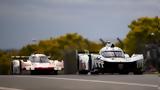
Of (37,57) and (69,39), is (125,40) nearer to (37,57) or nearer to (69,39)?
(69,39)

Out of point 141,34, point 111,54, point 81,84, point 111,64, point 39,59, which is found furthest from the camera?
point 141,34

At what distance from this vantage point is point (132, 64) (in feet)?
116

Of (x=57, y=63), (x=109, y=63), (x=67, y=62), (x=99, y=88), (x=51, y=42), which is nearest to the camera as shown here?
(x=99, y=88)

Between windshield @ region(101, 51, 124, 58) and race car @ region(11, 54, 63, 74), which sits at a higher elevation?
windshield @ region(101, 51, 124, 58)

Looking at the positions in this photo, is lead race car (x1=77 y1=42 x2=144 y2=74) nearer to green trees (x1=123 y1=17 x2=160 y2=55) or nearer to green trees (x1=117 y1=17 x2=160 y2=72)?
green trees (x1=117 y1=17 x2=160 y2=72)

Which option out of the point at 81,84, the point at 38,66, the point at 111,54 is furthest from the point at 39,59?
the point at 81,84

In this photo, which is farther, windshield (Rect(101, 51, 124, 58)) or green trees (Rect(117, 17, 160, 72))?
green trees (Rect(117, 17, 160, 72))

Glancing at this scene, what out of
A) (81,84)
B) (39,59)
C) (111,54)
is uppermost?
(111,54)

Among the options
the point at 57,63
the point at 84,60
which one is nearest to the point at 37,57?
the point at 57,63

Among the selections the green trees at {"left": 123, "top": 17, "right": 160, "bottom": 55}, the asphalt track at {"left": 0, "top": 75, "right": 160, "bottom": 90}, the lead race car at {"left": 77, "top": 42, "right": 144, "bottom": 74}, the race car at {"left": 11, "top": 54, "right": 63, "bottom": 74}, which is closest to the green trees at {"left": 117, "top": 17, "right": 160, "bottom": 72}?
the green trees at {"left": 123, "top": 17, "right": 160, "bottom": 55}

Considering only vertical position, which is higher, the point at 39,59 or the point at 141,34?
the point at 141,34

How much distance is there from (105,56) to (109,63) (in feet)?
4.43

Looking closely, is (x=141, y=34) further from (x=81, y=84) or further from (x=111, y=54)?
(x=81, y=84)

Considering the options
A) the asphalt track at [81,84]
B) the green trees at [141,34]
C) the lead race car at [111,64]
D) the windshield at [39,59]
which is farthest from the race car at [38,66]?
the green trees at [141,34]
